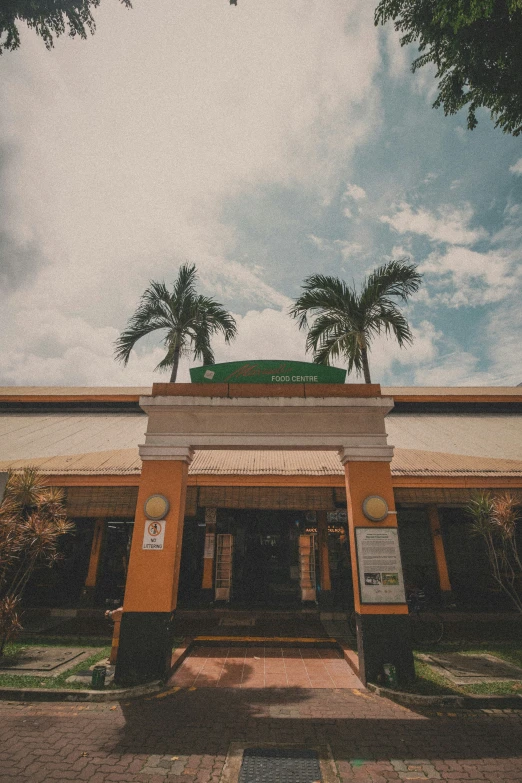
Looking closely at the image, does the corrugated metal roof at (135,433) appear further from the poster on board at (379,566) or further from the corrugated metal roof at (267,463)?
the poster on board at (379,566)

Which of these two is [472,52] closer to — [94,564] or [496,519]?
[496,519]

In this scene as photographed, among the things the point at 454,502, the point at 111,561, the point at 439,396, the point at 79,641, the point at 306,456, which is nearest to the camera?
the point at 79,641

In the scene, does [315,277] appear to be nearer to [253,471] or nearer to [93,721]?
[253,471]

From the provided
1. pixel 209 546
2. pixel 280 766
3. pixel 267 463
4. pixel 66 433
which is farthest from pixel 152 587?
pixel 66 433

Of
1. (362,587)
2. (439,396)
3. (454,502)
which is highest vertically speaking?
(439,396)

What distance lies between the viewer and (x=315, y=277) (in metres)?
9.73

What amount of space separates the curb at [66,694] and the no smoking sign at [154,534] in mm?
1973

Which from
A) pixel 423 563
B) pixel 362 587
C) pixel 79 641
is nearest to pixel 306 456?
pixel 362 587

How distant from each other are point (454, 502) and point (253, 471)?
535cm

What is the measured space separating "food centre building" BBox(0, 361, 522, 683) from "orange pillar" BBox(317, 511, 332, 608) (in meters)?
0.05

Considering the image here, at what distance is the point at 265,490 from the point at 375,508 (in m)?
3.91

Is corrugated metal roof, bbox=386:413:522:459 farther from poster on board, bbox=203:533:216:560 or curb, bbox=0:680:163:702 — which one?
curb, bbox=0:680:163:702

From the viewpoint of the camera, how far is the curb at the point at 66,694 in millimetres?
5195

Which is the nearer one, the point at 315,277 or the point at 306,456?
the point at 315,277
